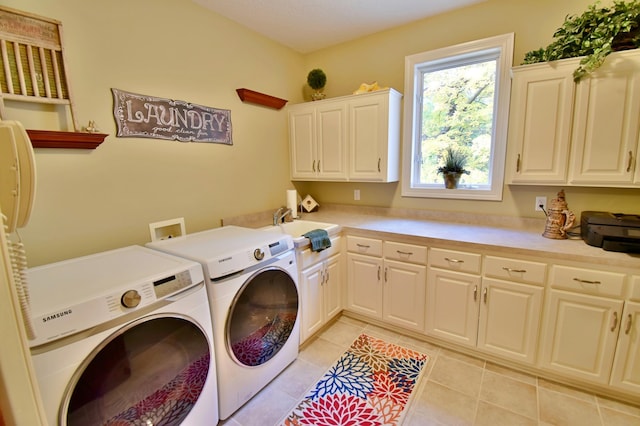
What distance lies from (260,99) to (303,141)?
23.3 inches

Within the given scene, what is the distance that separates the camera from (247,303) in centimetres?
165

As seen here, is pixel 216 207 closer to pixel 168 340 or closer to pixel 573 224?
pixel 168 340

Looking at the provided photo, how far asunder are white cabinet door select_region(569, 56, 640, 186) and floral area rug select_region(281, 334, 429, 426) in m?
1.72

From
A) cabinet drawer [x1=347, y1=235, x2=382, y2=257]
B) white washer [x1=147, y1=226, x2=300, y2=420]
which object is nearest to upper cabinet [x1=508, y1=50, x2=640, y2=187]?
cabinet drawer [x1=347, y1=235, x2=382, y2=257]

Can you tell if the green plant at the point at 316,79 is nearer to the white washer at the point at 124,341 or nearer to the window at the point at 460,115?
the window at the point at 460,115

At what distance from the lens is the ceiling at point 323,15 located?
2.22 metres

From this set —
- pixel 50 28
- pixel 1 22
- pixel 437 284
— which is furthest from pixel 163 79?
pixel 437 284

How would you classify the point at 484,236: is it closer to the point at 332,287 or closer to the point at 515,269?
the point at 515,269

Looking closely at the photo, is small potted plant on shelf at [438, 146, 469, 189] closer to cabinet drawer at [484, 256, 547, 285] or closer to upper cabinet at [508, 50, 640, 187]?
upper cabinet at [508, 50, 640, 187]

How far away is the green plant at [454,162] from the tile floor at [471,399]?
1.50m

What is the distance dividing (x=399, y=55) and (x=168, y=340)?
2.84 m

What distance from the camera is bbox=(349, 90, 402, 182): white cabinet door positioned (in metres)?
2.55

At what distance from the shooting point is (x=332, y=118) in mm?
2791

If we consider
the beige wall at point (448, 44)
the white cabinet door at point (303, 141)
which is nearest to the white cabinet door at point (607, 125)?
the beige wall at point (448, 44)
